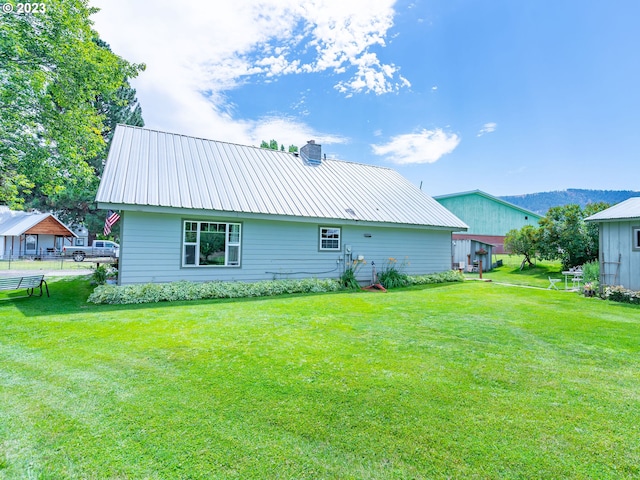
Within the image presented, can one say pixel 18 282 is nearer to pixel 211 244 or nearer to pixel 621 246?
pixel 211 244

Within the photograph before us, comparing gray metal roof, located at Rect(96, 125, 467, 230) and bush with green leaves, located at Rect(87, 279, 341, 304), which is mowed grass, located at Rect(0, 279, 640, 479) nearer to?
bush with green leaves, located at Rect(87, 279, 341, 304)

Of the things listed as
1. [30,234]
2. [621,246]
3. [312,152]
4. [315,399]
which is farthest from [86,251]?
[621,246]

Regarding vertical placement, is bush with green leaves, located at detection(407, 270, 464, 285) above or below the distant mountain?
below

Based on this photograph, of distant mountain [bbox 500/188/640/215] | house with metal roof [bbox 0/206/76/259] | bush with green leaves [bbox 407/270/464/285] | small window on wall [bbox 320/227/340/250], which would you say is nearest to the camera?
small window on wall [bbox 320/227/340/250]

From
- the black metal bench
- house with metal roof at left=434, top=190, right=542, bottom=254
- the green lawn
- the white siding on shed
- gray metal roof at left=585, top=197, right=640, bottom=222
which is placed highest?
house with metal roof at left=434, top=190, right=542, bottom=254

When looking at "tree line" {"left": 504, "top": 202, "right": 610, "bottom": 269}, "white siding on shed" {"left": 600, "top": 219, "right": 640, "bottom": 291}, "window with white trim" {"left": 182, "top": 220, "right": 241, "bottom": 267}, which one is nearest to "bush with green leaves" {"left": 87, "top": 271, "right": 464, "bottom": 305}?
"window with white trim" {"left": 182, "top": 220, "right": 241, "bottom": 267}

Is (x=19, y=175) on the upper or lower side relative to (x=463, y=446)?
upper

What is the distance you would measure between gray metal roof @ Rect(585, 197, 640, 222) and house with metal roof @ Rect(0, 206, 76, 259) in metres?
38.8

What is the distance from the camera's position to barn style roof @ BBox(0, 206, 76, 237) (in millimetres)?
29359

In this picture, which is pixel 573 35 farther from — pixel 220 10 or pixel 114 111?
pixel 114 111

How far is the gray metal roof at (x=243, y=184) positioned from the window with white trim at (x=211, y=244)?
0.77 meters

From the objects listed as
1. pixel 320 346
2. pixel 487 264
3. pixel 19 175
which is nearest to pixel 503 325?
pixel 320 346

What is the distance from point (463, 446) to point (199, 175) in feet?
35.7

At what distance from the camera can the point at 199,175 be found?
11.2 metres
